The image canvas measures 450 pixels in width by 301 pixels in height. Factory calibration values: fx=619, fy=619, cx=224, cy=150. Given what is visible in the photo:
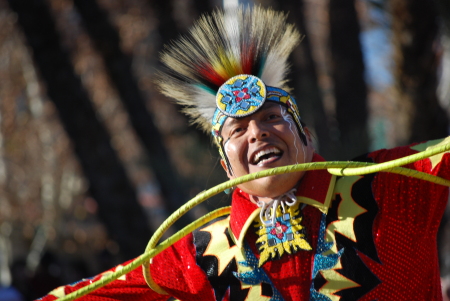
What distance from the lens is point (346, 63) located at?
7.59 m

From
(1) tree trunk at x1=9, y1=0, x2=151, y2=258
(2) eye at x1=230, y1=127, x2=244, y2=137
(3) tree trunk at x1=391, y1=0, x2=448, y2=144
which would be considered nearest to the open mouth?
(2) eye at x1=230, y1=127, x2=244, y2=137

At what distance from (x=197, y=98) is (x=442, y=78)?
9.60 ft

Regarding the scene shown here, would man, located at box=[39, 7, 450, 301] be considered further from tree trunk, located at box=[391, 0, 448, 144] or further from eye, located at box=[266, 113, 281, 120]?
tree trunk, located at box=[391, 0, 448, 144]

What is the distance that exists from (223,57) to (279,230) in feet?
2.86

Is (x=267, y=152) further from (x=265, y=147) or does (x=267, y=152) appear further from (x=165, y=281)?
(x=165, y=281)

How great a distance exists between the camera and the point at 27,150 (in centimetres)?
1381

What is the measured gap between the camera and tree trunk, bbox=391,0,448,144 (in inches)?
206

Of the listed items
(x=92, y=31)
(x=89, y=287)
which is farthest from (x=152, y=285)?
(x=92, y=31)

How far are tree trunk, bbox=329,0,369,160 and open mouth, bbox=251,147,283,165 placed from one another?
5010 mm

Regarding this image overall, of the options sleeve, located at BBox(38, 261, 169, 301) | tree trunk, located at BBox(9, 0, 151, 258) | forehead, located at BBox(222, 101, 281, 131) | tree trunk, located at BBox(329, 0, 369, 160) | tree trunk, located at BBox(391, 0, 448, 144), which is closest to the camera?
forehead, located at BBox(222, 101, 281, 131)

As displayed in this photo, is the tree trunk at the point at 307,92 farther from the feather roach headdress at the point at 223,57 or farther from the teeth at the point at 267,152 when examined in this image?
the teeth at the point at 267,152

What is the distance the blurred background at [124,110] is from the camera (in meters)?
5.47

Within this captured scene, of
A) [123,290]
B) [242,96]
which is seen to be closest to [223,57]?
[242,96]

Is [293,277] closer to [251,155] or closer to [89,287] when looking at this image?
[251,155]
